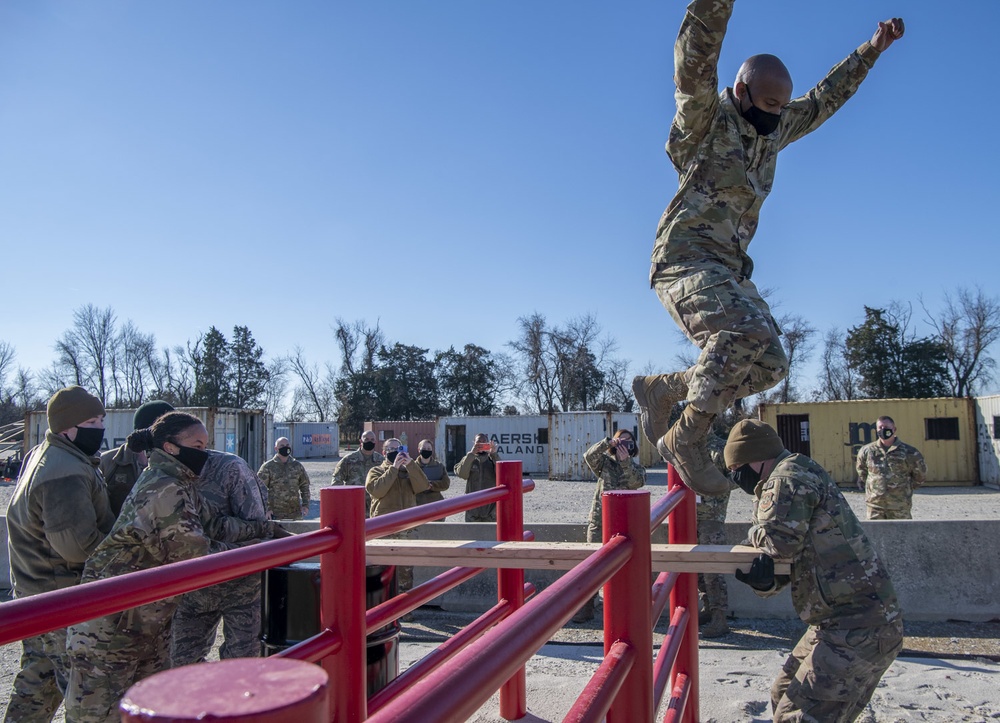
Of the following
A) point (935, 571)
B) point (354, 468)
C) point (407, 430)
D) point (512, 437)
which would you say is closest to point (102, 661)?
point (354, 468)

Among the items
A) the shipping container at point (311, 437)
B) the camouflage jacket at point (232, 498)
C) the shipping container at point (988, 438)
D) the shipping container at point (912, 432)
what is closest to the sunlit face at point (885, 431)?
the camouflage jacket at point (232, 498)

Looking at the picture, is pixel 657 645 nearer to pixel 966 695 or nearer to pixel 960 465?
pixel 966 695

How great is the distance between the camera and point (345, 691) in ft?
7.60

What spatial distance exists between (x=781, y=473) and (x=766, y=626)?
423cm

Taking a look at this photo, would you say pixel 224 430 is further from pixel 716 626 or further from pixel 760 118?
pixel 760 118

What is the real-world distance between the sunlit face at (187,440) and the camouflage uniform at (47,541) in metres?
0.67

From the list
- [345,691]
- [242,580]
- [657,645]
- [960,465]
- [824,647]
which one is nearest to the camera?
[345,691]

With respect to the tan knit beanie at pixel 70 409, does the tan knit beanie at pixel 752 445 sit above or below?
below

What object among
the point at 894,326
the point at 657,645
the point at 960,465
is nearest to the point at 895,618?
the point at 657,645

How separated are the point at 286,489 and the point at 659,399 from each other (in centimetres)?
675

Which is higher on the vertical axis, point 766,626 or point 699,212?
point 699,212

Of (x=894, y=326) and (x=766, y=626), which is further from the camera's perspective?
(x=894, y=326)

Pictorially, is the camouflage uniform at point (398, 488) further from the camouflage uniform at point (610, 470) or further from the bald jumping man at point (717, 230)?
the bald jumping man at point (717, 230)

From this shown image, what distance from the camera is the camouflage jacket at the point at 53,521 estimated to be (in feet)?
13.1
